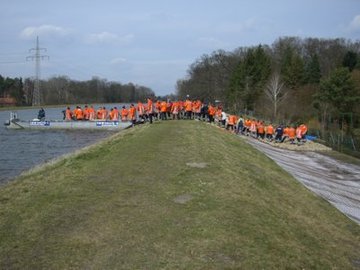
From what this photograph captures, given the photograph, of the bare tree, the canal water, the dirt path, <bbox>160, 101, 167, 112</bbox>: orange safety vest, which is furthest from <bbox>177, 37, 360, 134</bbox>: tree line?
the canal water

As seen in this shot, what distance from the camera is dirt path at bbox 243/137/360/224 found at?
1769 centimetres

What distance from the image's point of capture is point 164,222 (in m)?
9.21

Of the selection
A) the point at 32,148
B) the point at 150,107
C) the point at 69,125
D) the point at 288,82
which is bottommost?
the point at 32,148

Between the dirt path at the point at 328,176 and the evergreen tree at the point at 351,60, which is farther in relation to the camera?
the evergreen tree at the point at 351,60

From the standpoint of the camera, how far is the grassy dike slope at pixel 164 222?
7.59 m

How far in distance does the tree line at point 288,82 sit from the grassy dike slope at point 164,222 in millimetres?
30343

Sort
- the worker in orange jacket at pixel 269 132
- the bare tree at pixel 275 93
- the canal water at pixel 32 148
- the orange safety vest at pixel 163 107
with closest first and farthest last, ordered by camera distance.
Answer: the canal water at pixel 32 148 → the orange safety vest at pixel 163 107 → the worker in orange jacket at pixel 269 132 → the bare tree at pixel 275 93

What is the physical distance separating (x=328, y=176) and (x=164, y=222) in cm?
1711

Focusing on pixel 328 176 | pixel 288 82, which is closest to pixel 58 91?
pixel 288 82

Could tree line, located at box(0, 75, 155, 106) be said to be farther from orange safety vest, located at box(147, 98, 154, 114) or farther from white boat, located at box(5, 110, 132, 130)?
orange safety vest, located at box(147, 98, 154, 114)

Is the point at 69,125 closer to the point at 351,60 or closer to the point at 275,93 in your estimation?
the point at 275,93

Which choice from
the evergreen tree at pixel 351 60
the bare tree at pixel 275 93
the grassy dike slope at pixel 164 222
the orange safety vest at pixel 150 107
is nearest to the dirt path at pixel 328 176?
the grassy dike slope at pixel 164 222

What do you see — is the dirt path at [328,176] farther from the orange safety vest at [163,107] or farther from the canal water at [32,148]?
the canal water at [32,148]

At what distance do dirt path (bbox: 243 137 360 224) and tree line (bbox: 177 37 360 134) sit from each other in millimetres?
11861
